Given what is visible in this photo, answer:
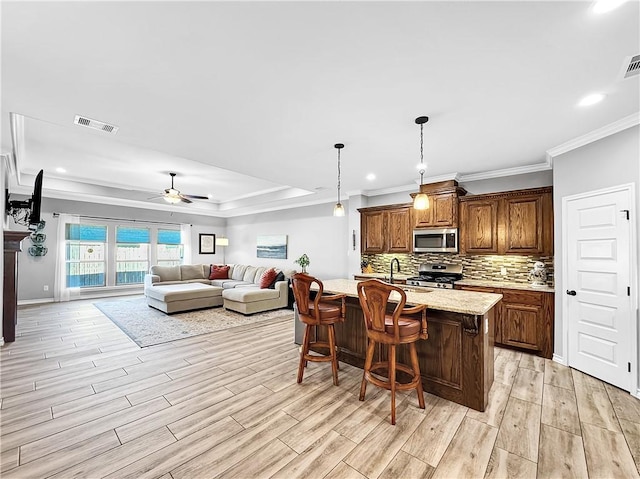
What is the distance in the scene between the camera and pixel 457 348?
2.61m

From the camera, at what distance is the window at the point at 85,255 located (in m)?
7.29

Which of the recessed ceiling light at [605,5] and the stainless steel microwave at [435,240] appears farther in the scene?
the stainless steel microwave at [435,240]

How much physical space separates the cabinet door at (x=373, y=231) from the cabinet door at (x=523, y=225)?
2.13 metres

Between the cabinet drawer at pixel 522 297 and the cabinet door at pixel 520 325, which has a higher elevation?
the cabinet drawer at pixel 522 297

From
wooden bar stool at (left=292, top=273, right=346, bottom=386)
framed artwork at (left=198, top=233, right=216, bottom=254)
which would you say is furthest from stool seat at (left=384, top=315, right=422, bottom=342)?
framed artwork at (left=198, top=233, right=216, bottom=254)

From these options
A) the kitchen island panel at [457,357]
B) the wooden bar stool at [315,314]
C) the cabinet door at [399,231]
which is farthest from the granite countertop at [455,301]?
the cabinet door at [399,231]

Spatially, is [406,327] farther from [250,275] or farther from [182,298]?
[250,275]

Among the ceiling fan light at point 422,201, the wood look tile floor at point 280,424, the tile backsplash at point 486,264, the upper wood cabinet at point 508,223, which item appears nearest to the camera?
the wood look tile floor at point 280,424

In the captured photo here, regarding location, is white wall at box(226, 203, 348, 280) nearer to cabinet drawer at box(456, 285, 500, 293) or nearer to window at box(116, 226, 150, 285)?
cabinet drawer at box(456, 285, 500, 293)

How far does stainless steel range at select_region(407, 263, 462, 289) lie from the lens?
4590 mm

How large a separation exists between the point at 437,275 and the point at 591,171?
2.58 metres

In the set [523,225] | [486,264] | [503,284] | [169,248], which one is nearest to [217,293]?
[169,248]

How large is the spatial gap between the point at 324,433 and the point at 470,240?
12.4 ft

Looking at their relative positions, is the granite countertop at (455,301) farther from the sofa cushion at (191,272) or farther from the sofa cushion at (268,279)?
the sofa cushion at (191,272)
